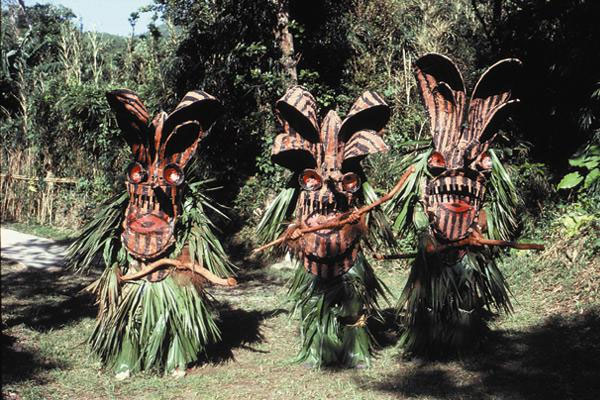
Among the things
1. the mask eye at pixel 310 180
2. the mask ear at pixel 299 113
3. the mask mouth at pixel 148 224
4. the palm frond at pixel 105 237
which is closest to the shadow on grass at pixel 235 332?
the mask mouth at pixel 148 224

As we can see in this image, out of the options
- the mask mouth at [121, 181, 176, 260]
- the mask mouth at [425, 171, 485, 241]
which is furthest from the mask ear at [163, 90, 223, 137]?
the mask mouth at [425, 171, 485, 241]

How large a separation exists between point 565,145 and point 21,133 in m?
10.3

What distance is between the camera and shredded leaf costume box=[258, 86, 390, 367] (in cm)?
493

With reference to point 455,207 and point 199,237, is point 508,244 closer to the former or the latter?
point 455,207

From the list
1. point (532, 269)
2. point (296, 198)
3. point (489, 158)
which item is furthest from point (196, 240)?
point (532, 269)

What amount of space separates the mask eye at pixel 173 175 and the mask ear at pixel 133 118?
20cm

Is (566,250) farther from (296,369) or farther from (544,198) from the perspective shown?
(296,369)

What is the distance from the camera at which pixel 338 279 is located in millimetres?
5094

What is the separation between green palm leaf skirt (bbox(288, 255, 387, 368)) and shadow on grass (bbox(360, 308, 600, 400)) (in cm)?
35

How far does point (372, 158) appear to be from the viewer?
30.9 feet

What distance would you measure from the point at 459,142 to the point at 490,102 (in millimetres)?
392

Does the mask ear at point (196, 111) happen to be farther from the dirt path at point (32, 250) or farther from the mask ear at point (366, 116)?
the dirt path at point (32, 250)

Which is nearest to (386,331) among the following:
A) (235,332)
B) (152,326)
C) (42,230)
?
(235,332)

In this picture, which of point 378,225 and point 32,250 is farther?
point 32,250
